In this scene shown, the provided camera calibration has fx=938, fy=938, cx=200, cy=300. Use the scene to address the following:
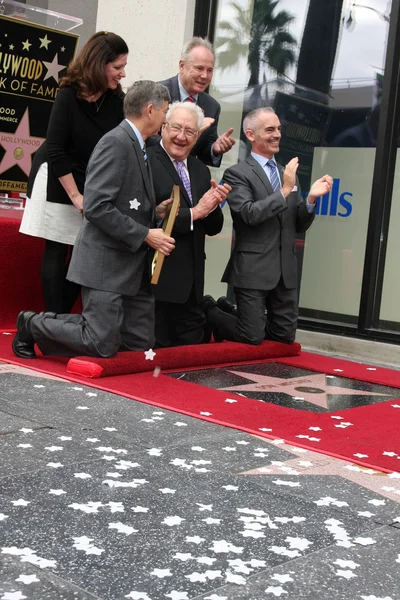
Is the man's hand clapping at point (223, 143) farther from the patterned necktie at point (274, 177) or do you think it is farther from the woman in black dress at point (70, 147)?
the woman in black dress at point (70, 147)

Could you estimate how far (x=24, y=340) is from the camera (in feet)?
16.3

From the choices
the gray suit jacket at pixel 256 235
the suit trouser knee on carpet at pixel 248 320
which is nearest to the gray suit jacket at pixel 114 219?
the gray suit jacket at pixel 256 235

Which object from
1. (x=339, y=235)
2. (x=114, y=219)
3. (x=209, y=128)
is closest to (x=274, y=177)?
(x=209, y=128)

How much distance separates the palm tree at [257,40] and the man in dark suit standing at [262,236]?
1314 mm

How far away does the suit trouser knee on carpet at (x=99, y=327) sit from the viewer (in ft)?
15.5

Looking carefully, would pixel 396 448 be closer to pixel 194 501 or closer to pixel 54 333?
pixel 194 501

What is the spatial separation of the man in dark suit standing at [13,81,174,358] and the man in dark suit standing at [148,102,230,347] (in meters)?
0.33

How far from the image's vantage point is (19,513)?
2623mm

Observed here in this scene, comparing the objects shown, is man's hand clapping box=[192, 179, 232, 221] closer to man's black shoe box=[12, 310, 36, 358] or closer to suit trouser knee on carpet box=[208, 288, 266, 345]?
suit trouser knee on carpet box=[208, 288, 266, 345]

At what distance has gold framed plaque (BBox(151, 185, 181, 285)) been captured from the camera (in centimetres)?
484

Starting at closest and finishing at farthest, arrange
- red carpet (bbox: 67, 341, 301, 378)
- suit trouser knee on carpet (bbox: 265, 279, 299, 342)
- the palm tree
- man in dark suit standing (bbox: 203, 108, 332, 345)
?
red carpet (bbox: 67, 341, 301, 378)
man in dark suit standing (bbox: 203, 108, 332, 345)
suit trouser knee on carpet (bbox: 265, 279, 299, 342)
the palm tree

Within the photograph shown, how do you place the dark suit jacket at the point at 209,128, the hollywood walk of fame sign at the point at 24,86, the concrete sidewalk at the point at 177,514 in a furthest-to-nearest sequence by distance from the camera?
1. the hollywood walk of fame sign at the point at 24,86
2. the dark suit jacket at the point at 209,128
3. the concrete sidewalk at the point at 177,514

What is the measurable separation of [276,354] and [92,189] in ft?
5.59

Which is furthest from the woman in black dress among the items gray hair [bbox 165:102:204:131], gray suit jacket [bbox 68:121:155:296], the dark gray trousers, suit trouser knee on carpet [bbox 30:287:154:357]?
the dark gray trousers
